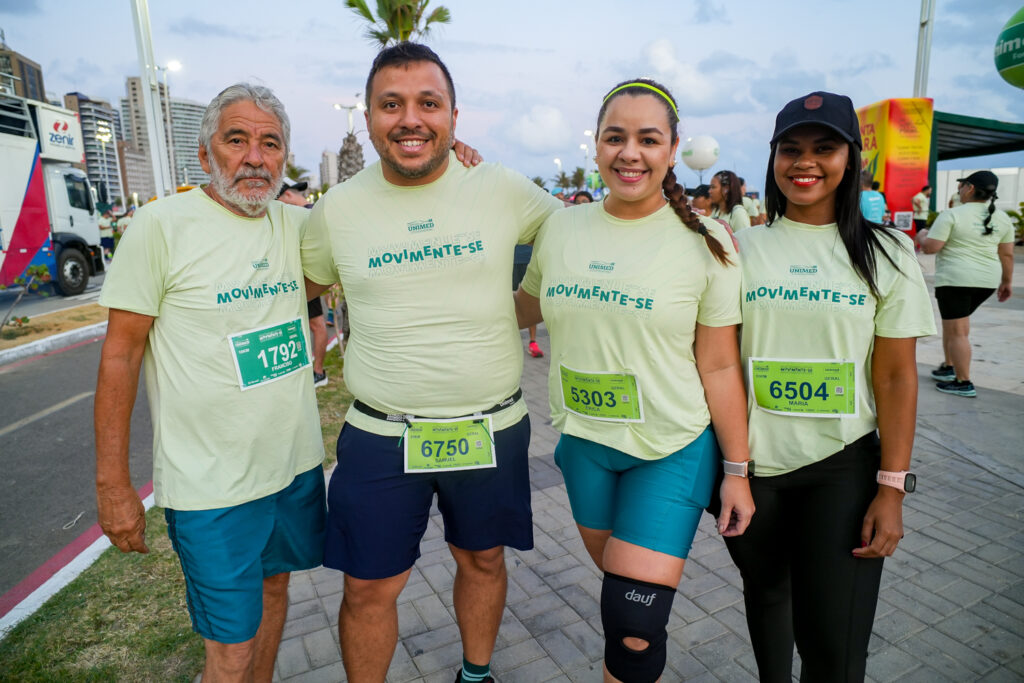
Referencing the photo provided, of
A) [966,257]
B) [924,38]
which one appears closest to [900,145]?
[924,38]

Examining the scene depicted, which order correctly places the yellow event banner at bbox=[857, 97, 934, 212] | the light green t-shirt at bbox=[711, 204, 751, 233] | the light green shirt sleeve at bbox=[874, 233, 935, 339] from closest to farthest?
the light green shirt sleeve at bbox=[874, 233, 935, 339]
the light green t-shirt at bbox=[711, 204, 751, 233]
the yellow event banner at bbox=[857, 97, 934, 212]

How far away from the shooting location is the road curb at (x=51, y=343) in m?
8.44

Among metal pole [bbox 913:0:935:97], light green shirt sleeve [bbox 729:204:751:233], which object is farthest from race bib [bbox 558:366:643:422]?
metal pole [bbox 913:0:935:97]

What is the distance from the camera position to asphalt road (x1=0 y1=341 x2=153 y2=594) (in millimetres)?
3693

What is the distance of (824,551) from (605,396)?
0.77m

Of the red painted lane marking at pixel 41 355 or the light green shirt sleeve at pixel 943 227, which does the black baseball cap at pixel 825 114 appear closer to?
the light green shirt sleeve at pixel 943 227

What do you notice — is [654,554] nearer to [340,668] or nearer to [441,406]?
[441,406]

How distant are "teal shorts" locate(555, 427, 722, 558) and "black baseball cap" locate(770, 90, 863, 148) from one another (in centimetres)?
97

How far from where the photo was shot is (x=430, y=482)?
7.31ft

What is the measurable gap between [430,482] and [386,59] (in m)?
1.46

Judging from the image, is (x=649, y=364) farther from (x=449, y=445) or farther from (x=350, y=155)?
(x=350, y=155)

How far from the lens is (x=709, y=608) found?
2885 mm

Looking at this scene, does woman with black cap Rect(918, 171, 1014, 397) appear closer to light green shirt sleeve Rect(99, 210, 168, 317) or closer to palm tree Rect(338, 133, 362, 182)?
light green shirt sleeve Rect(99, 210, 168, 317)

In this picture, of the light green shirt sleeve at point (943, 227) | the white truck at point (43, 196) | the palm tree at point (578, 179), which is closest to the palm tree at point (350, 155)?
the white truck at point (43, 196)
